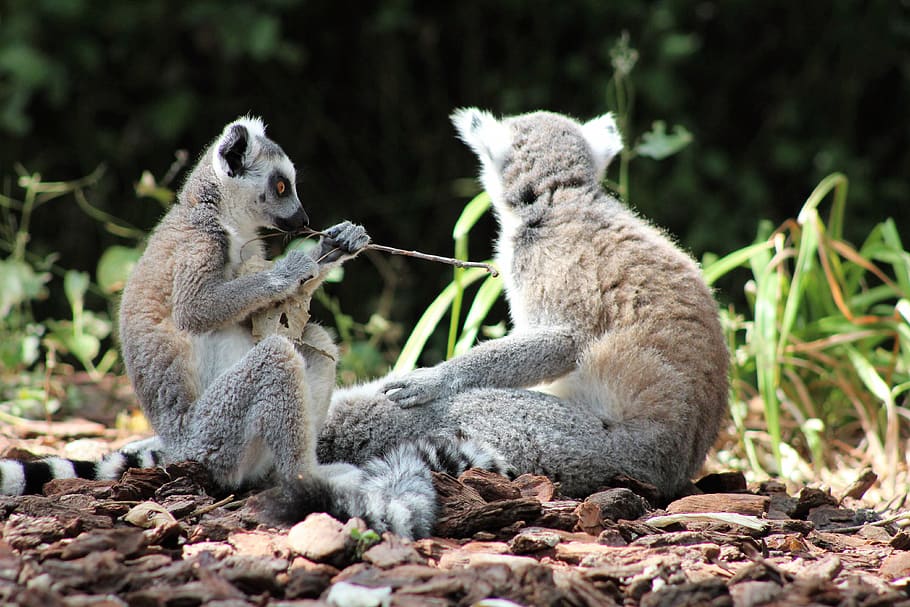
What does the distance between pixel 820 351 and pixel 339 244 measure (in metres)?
3.18

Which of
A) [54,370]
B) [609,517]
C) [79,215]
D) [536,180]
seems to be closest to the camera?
[609,517]

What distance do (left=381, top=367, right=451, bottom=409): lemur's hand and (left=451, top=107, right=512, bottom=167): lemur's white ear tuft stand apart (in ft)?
4.35

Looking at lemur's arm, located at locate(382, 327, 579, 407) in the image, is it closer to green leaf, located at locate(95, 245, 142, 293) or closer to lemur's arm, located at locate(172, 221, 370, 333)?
lemur's arm, located at locate(172, 221, 370, 333)

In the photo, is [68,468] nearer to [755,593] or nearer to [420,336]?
[420,336]

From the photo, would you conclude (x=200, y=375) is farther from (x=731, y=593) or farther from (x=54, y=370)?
(x=54, y=370)

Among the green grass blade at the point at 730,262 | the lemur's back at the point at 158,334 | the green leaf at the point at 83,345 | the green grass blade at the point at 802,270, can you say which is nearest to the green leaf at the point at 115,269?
the green leaf at the point at 83,345

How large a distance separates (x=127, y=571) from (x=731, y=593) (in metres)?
1.70

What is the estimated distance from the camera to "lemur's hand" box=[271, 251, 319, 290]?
396 centimetres

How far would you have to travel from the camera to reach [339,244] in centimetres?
416

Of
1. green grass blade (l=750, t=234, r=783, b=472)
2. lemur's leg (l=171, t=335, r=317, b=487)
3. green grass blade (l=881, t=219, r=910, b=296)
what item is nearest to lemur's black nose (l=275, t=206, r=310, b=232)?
lemur's leg (l=171, t=335, r=317, b=487)

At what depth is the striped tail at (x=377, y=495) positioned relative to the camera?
126 inches

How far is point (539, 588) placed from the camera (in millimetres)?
2715

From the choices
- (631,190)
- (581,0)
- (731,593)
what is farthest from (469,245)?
(731,593)

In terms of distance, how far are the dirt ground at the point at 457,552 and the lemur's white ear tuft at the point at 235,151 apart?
130cm
